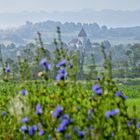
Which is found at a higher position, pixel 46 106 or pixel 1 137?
pixel 46 106

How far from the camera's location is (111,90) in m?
5.89

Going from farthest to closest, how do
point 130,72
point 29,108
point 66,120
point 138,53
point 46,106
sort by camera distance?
1. point 138,53
2. point 130,72
3. point 29,108
4. point 46,106
5. point 66,120

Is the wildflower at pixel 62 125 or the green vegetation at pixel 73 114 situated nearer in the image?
the wildflower at pixel 62 125

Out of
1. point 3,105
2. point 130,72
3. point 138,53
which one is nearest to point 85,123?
point 3,105

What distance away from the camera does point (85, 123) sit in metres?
5.67

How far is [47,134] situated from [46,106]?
2.03 feet

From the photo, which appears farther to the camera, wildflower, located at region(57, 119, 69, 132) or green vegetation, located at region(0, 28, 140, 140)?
green vegetation, located at region(0, 28, 140, 140)

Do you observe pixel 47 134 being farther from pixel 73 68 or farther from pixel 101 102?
pixel 73 68

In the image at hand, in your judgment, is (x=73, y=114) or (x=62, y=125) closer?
(x=62, y=125)

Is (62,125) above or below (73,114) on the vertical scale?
above

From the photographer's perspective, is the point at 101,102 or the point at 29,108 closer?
the point at 101,102

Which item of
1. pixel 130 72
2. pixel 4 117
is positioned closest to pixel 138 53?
pixel 130 72

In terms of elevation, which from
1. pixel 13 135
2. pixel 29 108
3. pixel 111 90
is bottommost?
pixel 13 135

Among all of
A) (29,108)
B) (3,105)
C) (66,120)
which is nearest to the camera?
(66,120)
